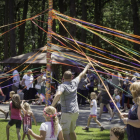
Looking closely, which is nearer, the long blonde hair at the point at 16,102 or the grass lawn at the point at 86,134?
the long blonde hair at the point at 16,102

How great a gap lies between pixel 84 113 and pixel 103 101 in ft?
6.26

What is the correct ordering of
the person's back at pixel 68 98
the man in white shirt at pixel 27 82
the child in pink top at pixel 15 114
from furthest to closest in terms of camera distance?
the man in white shirt at pixel 27 82, the child in pink top at pixel 15 114, the person's back at pixel 68 98

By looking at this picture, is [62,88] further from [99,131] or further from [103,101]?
[103,101]

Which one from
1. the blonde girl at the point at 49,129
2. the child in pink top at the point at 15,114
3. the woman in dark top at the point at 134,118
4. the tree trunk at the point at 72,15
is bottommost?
the child in pink top at the point at 15,114

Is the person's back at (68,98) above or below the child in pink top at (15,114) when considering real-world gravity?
above

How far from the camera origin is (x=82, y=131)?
8.86 metres

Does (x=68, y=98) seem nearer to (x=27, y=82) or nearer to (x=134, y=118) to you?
(x=134, y=118)

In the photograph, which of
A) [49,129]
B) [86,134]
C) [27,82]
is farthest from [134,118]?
[27,82]

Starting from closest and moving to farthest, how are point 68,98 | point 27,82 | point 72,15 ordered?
point 68,98 < point 27,82 < point 72,15

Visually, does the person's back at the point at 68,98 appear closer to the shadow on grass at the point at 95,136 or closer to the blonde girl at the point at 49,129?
the blonde girl at the point at 49,129

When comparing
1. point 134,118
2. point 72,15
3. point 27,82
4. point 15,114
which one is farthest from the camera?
point 72,15

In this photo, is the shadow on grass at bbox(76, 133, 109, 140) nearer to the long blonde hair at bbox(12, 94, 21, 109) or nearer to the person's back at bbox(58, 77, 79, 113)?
the long blonde hair at bbox(12, 94, 21, 109)

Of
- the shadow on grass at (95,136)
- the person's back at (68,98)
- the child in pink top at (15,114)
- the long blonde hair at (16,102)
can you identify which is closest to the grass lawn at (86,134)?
the shadow on grass at (95,136)

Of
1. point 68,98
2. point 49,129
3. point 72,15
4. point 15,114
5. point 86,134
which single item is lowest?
point 86,134
